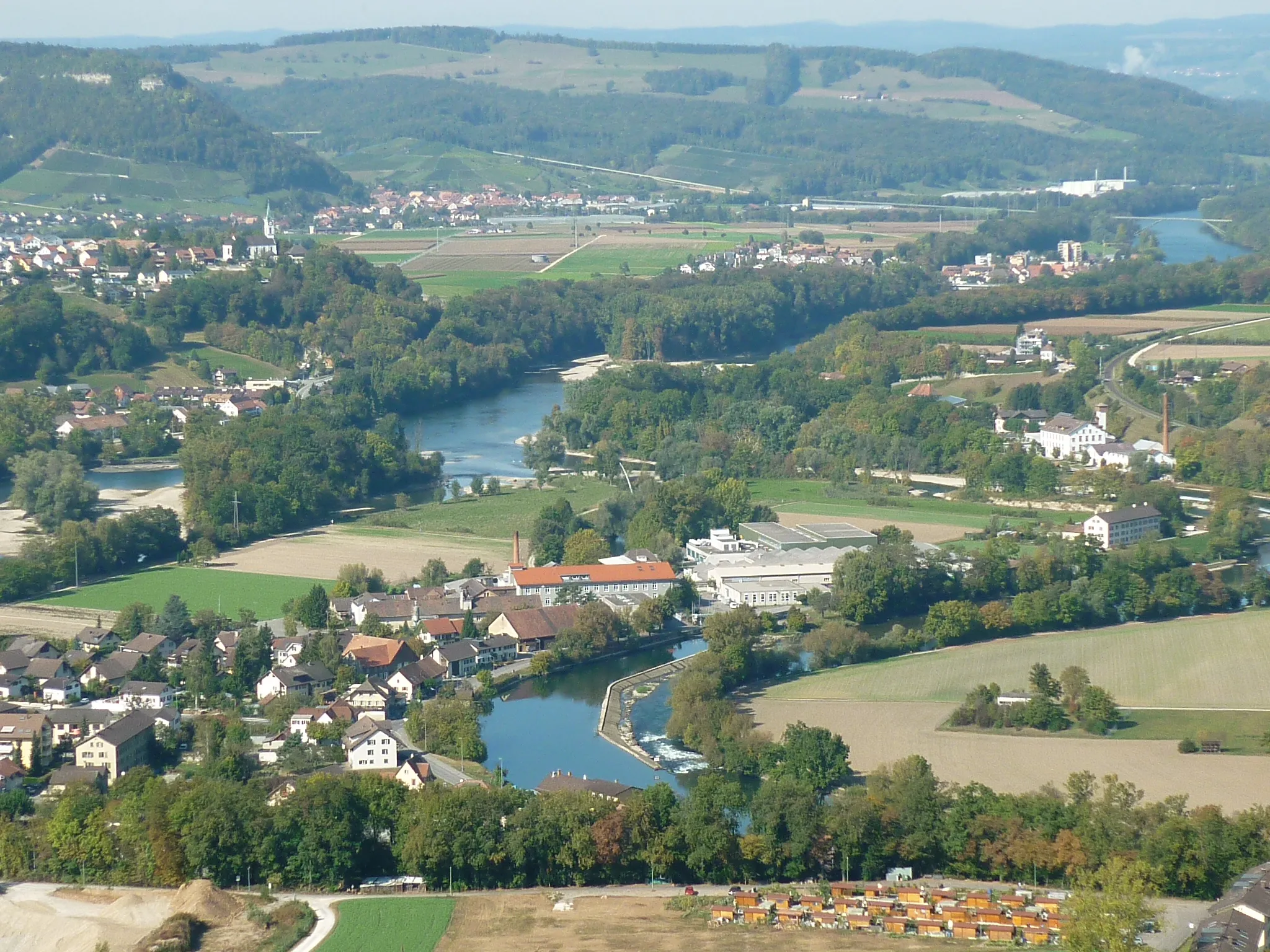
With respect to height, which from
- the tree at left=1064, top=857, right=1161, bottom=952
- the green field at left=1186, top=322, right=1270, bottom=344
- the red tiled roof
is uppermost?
the tree at left=1064, top=857, right=1161, bottom=952

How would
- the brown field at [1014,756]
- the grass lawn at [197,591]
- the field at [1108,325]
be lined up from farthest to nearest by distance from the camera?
1. the field at [1108,325]
2. the grass lawn at [197,591]
3. the brown field at [1014,756]

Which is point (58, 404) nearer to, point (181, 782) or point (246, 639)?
point (246, 639)

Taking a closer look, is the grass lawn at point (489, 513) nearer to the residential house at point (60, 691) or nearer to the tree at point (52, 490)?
the tree at point (52, 490)

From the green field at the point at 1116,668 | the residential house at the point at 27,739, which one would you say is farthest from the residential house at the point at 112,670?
the green field at the point at 1116,668

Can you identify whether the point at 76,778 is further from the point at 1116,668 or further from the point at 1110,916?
the point at 1116,668

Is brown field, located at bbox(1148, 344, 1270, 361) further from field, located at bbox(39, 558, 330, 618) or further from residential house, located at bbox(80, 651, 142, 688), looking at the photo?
residential house, located at bbox(80, 651, 142, 688)

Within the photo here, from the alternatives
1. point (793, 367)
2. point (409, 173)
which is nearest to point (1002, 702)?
point (793, 367)

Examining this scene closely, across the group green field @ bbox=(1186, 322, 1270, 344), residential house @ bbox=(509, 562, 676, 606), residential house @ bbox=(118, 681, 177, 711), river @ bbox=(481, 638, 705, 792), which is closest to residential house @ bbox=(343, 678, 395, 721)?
river @ bbox=(481, 638, 705, 792)
